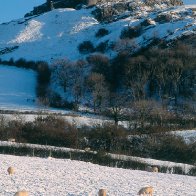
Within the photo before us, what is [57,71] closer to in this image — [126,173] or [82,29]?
[82,29]

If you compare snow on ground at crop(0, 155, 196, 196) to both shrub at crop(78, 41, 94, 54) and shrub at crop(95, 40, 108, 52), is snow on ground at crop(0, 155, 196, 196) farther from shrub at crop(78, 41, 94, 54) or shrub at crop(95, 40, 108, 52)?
shrub at crop(78, 41, 94, 54)

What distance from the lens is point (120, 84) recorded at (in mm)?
81438

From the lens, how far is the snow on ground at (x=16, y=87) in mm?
76312

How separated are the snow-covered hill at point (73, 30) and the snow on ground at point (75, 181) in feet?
203

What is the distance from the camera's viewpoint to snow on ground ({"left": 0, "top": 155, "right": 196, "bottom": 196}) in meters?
19.5

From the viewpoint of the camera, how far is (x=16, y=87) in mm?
85250

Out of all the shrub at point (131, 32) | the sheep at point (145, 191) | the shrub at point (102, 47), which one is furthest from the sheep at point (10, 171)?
the shrub at point (131, 32)

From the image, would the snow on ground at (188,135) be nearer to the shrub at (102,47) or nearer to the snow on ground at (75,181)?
the snow on ground at (75,181)

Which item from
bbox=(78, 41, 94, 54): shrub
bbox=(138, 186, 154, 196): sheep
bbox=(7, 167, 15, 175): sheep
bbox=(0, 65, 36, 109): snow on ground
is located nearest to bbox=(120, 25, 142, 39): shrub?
bbox=(78, 41, 94, 54): shrub

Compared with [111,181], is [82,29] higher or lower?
higher

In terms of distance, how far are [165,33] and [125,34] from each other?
29.0 ft

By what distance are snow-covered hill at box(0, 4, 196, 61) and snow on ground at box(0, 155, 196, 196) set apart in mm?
61906

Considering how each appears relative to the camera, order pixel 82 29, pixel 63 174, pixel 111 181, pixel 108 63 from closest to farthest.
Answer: pixel 111 181 < pixel 63 174 < pixel 108 63 < pixel 82 29

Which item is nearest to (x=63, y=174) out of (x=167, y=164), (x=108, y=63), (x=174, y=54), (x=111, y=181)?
(x=111, y=181)
